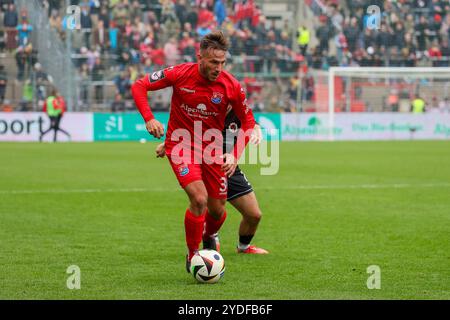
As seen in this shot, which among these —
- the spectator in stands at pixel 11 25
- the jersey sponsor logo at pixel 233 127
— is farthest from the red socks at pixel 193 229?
the spectator in stands at pixel 11 25

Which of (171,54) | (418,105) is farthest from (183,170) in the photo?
(418,105)

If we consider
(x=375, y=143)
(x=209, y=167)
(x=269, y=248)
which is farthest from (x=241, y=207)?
(x=375, y=143)

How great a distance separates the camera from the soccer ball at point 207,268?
741cm

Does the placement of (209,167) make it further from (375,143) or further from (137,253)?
(375,143)

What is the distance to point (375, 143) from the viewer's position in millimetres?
33438

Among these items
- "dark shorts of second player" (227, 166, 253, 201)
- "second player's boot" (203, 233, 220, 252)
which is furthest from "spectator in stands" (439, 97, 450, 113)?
"second player's boot" (203, 233, 220, 252)

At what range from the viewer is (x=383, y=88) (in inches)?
1468

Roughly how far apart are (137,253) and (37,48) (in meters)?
26.2

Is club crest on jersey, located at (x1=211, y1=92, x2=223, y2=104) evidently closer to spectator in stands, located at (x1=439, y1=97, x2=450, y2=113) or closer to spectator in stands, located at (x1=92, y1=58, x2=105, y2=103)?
spectator in stands, located at (x1=92, y1=58, x2=105, y2=103)

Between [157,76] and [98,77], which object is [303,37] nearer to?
[98,77]

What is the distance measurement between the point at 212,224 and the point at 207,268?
1.46 m

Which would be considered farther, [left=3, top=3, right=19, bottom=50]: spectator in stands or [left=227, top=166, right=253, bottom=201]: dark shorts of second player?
[left=3, top=3, right=19, bottom=50]: spectator in stands

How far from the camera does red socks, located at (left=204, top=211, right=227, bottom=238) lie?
880cm

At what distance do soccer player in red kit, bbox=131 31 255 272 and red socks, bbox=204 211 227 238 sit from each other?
44 centimetres
